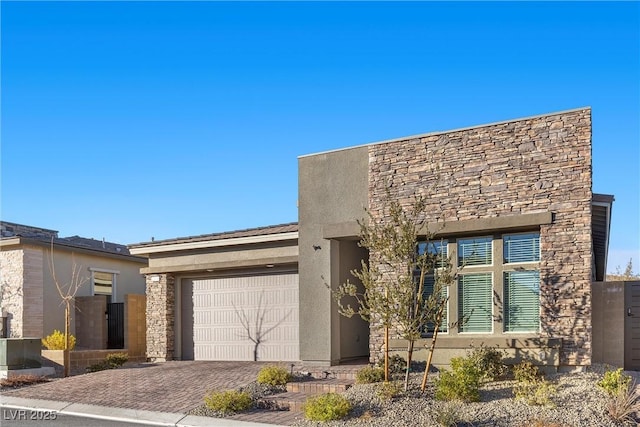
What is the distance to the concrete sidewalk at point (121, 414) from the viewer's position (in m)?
12.1

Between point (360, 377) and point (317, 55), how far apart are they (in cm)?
755

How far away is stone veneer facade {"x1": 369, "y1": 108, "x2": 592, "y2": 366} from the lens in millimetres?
13250

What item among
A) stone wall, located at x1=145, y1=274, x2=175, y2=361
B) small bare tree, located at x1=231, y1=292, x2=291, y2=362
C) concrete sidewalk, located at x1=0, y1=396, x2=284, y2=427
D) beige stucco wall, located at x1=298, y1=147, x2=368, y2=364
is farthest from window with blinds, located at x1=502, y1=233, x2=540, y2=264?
stone wall, located at x1=145, y1=274, x2=175, y2=361

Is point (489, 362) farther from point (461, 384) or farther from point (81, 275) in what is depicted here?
point (81, 275)

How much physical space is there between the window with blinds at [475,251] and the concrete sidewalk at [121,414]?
19.3ft

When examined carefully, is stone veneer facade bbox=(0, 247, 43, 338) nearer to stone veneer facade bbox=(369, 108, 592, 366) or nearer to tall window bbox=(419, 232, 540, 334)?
stone veneer facade bbox=(369, 108, 592, 366)

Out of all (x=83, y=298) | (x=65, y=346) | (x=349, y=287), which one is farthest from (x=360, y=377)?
(x=83, y=298)

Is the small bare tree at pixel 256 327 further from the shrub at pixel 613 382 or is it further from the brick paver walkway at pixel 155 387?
the shrub at pixel 613 382

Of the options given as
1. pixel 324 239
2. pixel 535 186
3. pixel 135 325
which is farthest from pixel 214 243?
pixel 535 186

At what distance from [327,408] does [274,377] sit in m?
3.13

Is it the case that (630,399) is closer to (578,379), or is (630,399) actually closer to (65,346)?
(578,379)

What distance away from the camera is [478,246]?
14633 mm

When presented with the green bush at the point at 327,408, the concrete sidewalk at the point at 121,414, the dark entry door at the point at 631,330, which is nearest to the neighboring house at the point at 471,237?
the dark entry door at the point at 631,330

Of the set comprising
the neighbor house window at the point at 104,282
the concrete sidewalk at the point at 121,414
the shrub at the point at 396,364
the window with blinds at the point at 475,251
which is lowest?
the concrete sidewalk at the point at 121,414
